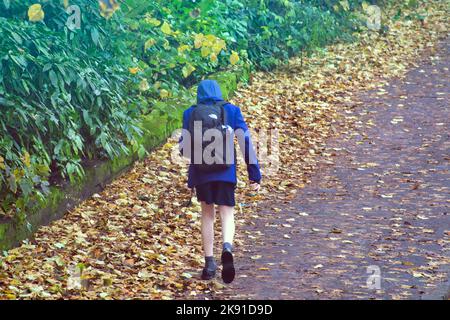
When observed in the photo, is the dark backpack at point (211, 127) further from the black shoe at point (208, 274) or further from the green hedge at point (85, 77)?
the green hedge at point (85, 77)

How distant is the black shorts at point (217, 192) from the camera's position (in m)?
7.56

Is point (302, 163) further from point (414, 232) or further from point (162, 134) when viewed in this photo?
point (414, 232)

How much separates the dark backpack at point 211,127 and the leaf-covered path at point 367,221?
1.08 metres

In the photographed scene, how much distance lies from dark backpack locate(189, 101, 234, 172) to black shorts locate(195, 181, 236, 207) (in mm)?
142

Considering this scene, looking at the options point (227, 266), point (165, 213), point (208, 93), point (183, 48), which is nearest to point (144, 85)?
point (183, 48)

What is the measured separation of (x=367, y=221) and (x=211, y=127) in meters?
2.93

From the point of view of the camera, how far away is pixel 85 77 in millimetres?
9797

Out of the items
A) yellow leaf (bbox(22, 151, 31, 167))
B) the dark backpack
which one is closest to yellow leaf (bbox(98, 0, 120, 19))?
yellow leaf (bbox(22, 151, 31, 167))

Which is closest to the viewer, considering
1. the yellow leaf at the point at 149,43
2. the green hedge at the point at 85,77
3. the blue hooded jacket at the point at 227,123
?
the blue hooded jacket at the point at 227,123

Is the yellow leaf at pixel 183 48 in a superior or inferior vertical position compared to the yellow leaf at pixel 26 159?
superior

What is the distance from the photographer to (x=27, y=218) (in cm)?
860

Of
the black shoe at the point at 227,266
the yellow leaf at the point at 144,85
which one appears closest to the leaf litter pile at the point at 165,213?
the black shoe at the point at 227,266

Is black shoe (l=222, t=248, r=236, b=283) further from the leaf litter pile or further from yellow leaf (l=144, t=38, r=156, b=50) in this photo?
yellow leaf (l=144, t=38, r=156, b=50)
